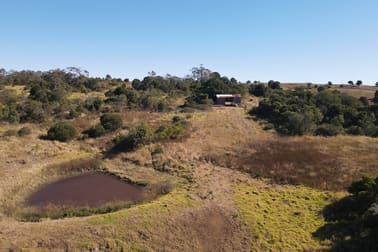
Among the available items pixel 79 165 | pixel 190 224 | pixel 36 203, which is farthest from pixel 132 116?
pixel 190 224

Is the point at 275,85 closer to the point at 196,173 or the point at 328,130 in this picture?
the point at 328,130

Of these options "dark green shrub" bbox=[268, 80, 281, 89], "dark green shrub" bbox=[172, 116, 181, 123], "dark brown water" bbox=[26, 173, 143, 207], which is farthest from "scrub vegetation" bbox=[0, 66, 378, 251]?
"dark green shrub" bbox=[268, 80, 281, 89]

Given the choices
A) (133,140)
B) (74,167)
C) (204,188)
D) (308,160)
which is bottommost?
(204,188)

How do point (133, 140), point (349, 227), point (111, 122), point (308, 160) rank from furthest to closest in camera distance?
1. point (111, 122)
2. point (133, 140)
3. point (308, 160)
4. point (349, 227)

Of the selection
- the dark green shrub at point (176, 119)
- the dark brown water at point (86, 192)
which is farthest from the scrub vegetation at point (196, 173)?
the dark brown water at point (86, 192)

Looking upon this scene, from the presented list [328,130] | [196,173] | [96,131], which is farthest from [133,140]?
[328,130]

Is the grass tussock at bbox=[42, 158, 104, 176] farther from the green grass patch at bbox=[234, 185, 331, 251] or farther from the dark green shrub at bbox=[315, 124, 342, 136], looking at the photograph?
the dark green shrub at bbox=[315, 124, 342, 136]

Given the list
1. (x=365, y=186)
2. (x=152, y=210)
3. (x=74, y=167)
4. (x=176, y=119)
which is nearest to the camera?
(x=152, y=210)

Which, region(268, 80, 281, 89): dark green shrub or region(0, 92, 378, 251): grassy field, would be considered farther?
region(268, 80, 281, 89): dark green shrub
